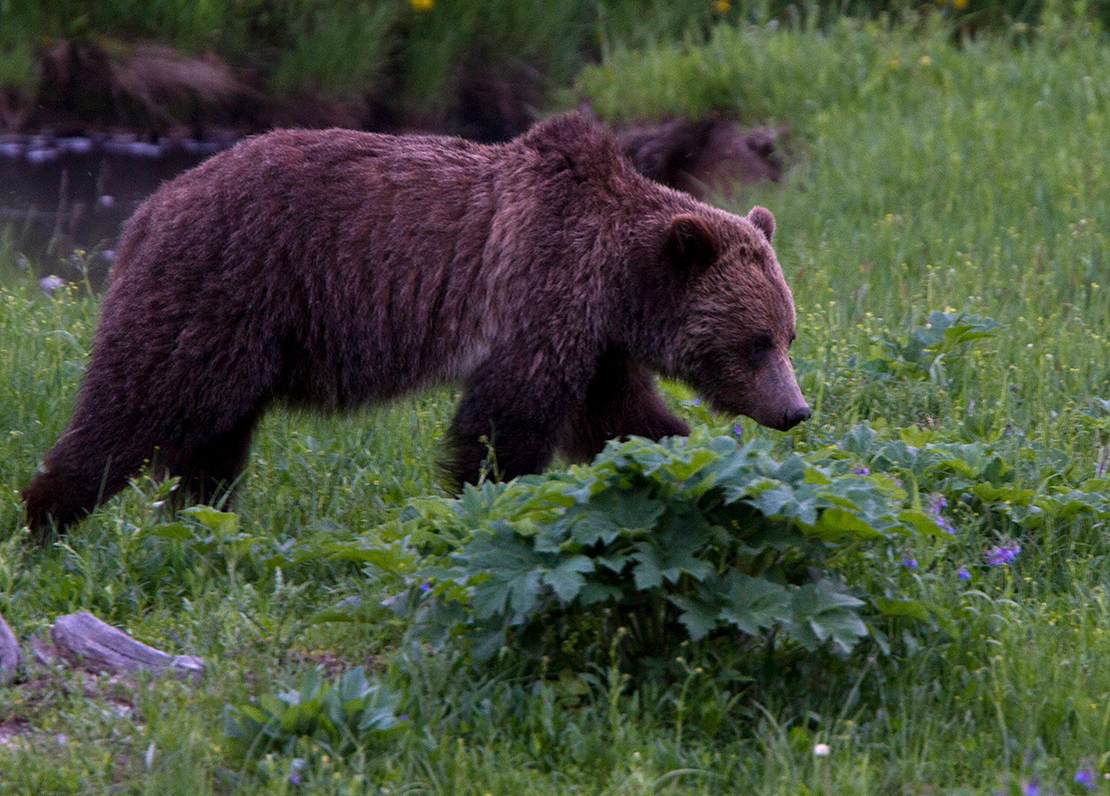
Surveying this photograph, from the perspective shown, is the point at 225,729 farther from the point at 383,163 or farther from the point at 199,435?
the point at 383,163

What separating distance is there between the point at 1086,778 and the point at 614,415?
246 centimetres

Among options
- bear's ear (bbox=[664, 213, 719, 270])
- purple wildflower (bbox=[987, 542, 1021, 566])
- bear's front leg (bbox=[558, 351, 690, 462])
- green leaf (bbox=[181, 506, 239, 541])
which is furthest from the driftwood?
purple wildflower (bbox=[987, 542, 1021, 566])

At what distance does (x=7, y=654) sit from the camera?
3.54 metres

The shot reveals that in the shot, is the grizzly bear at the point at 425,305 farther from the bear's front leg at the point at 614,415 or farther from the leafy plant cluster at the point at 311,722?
the leafy plant cluster at the point at 311,722

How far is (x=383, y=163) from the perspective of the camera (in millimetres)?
4949

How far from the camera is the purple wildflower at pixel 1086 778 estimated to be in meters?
2.82

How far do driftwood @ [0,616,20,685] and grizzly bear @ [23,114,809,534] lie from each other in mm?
1105

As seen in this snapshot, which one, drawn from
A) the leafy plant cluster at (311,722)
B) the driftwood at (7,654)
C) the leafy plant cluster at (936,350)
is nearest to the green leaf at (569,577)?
the leafy plant cluster at (311,722)

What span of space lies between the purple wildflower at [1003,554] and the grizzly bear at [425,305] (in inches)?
33.0

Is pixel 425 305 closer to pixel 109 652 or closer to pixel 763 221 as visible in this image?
pixel 763 221

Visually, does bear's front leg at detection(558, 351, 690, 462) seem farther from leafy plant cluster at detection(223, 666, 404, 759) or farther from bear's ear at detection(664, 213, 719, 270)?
leafy plant cluster at detection(223, 666, 404, 759)

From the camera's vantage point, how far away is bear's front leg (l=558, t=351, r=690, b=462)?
5.00 metres

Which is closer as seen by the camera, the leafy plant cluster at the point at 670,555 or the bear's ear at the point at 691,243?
the leafy plant cluster at the point at 670,555

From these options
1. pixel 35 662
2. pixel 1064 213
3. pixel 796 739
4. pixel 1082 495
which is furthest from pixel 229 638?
pixel 1064 213
